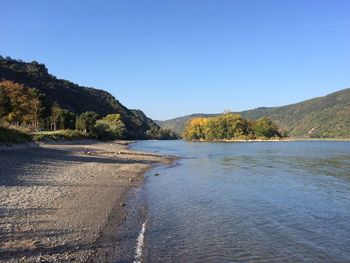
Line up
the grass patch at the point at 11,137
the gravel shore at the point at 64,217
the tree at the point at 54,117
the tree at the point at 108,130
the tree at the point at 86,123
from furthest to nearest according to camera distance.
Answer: the tree at the point at 108,130 → the tree at the point at 86,123 → the tree at the point at 54,117 → the grass patch at the point at 11,137 → the gravel shore at the point at 64,217

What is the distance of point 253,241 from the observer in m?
13.6

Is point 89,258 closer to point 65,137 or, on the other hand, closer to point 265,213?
point 265,213

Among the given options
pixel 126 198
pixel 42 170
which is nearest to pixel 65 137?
pixel 42 170

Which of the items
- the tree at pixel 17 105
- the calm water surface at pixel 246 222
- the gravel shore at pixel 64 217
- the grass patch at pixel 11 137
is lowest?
the calm water surface at pixel 246 222

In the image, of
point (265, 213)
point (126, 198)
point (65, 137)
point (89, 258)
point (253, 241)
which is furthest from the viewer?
point (65, 137)

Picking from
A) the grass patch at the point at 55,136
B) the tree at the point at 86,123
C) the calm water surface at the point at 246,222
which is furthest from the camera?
the tree at the point at 86,123

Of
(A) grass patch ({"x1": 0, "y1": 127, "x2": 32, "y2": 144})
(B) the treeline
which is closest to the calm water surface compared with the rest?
(A) grass patch ({"x1": 0, "y1": 127, "x2": 32, "y2": 144})

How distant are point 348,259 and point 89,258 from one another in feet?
24.7

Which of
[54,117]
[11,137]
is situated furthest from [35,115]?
[11,137]

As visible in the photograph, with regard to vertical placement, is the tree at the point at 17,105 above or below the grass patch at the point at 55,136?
above

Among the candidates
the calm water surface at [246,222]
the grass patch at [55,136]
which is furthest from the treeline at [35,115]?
the calm water surface at [246,222]

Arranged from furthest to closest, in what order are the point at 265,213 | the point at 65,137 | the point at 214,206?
the point at 65,137 → the point at 214,206 → the point at 265,213

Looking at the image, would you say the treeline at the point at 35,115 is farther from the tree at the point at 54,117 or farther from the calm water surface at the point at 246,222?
the calm water surface at the point at 246,222

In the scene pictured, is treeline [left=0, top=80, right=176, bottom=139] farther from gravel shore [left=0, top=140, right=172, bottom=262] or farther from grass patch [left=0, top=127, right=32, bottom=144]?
gravel shore [left=0, top=140, right=172, bottom=262]
